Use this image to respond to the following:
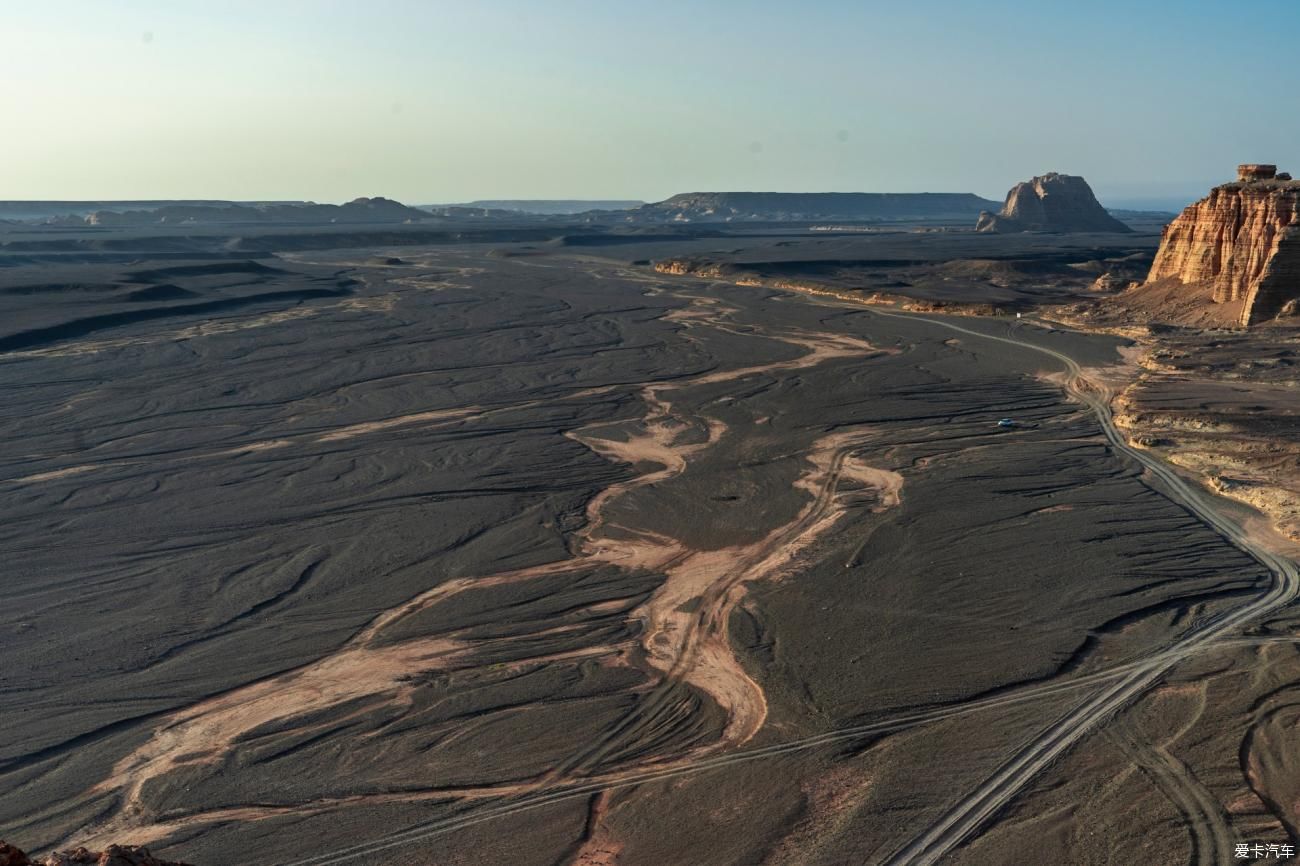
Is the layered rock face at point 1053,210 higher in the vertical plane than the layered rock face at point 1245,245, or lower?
higher

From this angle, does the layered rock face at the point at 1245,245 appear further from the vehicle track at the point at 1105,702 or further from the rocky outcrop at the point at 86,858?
the rocky outcrop at the point at 86,858

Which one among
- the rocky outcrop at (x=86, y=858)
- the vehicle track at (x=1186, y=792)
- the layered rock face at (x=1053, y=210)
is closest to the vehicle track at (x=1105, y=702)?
the vehicle track at (x=1186, y=792)

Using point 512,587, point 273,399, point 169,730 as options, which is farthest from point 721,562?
point 273,399

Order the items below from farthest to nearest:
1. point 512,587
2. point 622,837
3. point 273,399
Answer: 1. point 273,399
2. point 512,587
3. point 622,837

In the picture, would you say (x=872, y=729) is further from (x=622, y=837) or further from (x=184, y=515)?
(x=184, y=515)

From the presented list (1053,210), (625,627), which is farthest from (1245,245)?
(1053,210)

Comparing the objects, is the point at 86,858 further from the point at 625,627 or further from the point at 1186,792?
the point at 1186,792

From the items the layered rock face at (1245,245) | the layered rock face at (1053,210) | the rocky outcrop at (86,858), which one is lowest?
the rocky outcrop at (86,858)
